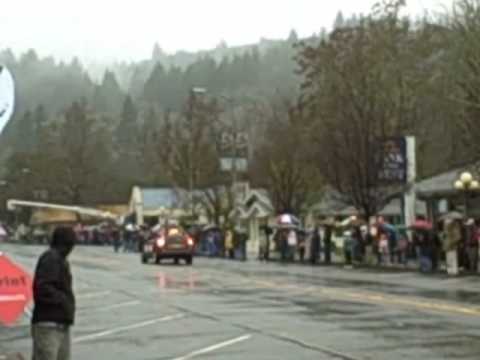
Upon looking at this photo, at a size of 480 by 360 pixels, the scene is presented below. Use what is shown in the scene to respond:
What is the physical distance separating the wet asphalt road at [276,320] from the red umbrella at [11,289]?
2.19 m

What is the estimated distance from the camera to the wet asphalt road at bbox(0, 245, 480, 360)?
14.5 meters

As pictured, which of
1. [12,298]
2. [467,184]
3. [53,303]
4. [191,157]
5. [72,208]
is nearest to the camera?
[53,303]

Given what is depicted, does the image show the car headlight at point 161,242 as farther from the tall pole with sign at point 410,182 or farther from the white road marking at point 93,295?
the white road marking at point 93,295

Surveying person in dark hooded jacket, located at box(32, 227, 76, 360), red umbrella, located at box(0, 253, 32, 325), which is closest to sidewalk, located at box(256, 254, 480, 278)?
red umbrella, located at box(0, 253, 32, 325)

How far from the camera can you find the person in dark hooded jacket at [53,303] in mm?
9523

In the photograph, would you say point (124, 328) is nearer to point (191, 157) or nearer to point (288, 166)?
point (288, 166)

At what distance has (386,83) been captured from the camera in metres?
50.8

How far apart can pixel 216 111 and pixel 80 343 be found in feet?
217

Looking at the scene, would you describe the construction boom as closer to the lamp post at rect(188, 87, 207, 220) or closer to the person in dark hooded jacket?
the lamp post at rect(188, 87, 207, 220)

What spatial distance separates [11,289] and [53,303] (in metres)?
3.07

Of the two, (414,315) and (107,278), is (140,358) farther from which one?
(107,278)

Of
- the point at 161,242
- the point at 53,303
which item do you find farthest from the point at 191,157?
the point at 53,303

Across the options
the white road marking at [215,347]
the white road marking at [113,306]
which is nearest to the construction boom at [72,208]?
the white road marking at [113,306]

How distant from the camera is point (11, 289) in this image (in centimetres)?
1245
